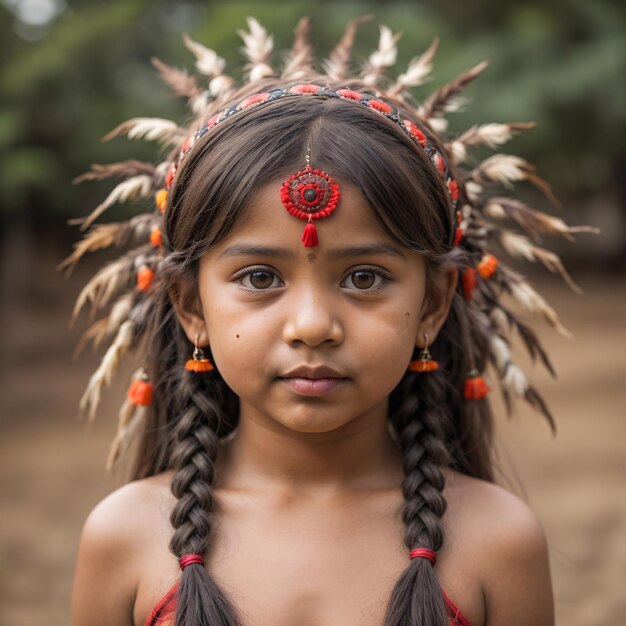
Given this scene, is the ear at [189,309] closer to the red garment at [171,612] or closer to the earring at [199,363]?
the earring at [199,363]

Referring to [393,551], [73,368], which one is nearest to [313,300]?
[393,551]

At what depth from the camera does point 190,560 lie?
2010 millimetres

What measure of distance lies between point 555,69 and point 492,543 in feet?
26.2

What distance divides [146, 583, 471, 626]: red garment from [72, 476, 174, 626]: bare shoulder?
0.11 metres

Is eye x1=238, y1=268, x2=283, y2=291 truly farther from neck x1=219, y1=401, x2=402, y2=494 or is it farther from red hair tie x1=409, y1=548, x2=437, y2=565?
red hair tie x1=409, y1=548, x2=437, y2=565

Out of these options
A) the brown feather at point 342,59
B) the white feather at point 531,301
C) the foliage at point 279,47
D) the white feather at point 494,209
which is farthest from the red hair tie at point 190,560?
the foliage at point 279,47

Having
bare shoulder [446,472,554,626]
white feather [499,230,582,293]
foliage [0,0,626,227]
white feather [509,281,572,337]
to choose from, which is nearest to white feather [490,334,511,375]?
white feather [509,281,572,337]

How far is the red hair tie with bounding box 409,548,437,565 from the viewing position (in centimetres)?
201

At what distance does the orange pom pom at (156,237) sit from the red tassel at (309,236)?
0.53 metres

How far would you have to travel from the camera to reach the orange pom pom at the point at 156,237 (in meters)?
2.28

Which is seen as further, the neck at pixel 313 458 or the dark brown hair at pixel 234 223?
the neck at pixel 313 458

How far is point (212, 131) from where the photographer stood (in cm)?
205

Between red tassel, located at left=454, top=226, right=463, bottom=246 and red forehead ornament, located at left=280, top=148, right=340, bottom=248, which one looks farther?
red tassel, located at left=454, top=226, right=463, bottom=246

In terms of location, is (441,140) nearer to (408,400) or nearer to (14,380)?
(408,400)
